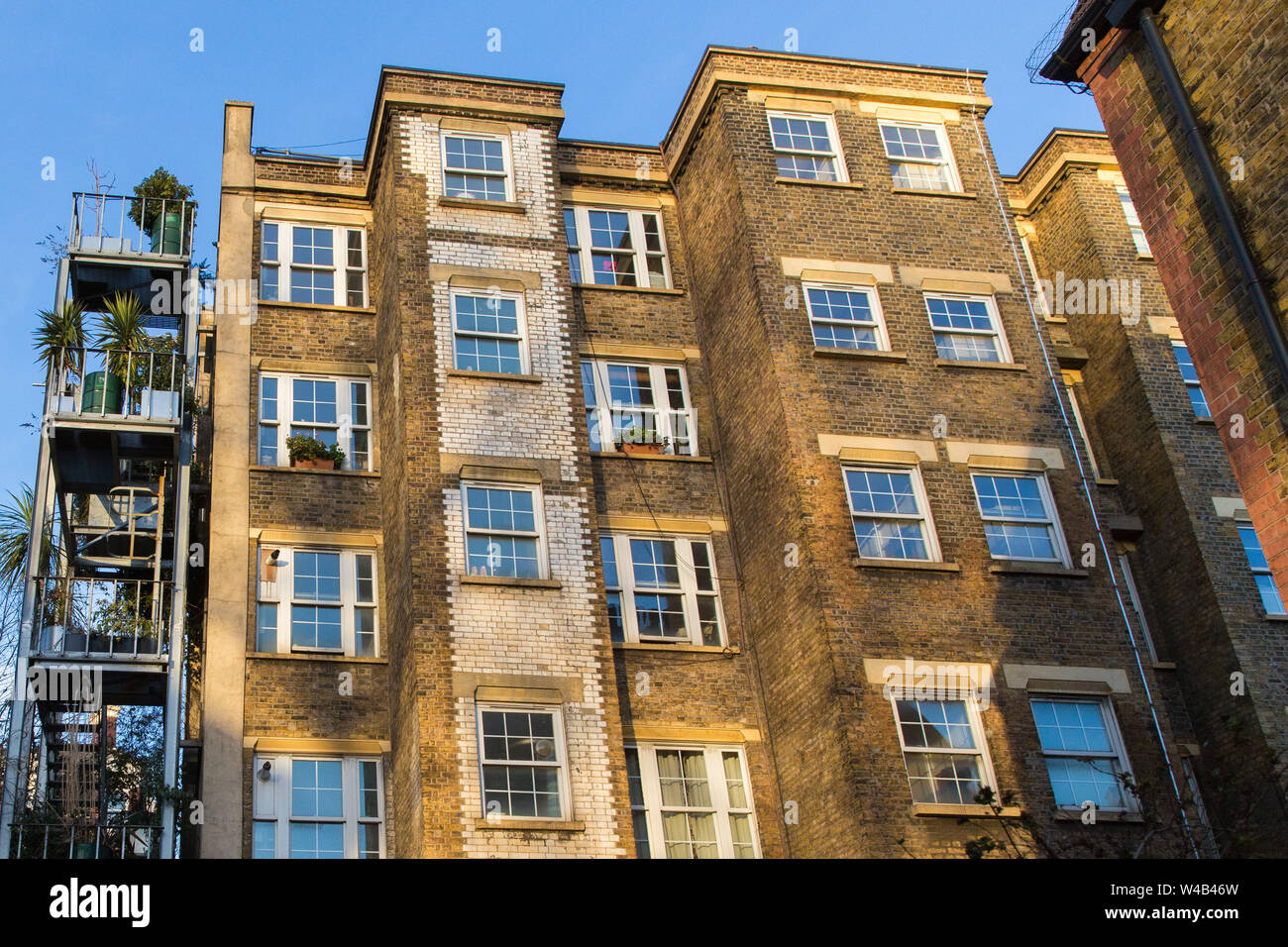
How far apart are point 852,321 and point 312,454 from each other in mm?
9043

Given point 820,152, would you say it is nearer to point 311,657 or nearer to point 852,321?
point 852,321

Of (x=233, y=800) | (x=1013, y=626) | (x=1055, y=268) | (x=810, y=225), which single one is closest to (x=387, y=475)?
(x=233, y=800)

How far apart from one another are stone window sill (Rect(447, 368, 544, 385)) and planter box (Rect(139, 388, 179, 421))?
13.6 feet

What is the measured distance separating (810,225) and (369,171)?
8044mm

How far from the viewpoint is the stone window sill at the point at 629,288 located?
2445cm

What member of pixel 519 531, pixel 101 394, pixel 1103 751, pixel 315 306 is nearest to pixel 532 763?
pixel 519 531

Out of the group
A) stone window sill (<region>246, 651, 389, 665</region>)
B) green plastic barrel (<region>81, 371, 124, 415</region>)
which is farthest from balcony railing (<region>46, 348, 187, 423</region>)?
stone window sill (<region>246, 651, 389, 665</region>)

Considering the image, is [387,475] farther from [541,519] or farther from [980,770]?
[980,770]

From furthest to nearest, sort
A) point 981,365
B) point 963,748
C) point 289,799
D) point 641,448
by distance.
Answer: point 641,448
point 981,365
point 289,799
point 963,748

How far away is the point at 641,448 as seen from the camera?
23234 mm

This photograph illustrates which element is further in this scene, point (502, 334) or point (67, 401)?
point (502, 334)

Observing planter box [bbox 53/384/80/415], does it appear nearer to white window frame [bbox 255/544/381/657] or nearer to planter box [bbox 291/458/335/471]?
planter box [bbox 291/458/335/471]

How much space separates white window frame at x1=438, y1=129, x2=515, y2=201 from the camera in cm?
2394

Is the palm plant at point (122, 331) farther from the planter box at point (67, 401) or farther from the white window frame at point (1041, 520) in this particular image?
the white window frame at point (1041, 520)
